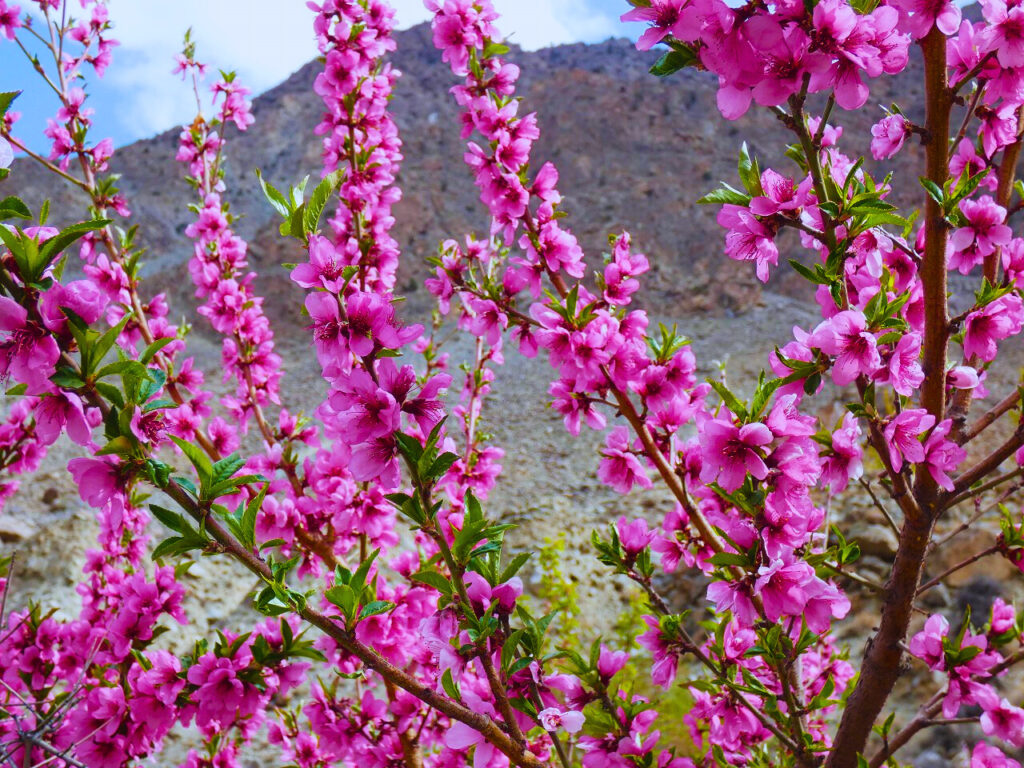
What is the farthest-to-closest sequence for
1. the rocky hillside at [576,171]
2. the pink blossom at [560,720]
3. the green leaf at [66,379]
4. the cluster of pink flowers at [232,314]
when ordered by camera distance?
the rocky hillside at [576,171], the cluster of pink flowers at [232,314], the pink blossom at [560,720], the green leaf at [66,379]

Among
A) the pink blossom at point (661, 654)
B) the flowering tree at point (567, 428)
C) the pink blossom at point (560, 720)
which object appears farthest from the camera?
the pink blossom at point (661, 654)

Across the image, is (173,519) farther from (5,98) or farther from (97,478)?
(5,98)

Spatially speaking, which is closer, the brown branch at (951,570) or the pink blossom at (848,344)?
the pink blossom at (848,344)

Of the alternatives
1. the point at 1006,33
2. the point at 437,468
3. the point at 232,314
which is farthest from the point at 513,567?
the point at 232,314

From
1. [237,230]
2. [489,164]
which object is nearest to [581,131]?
[237,230]

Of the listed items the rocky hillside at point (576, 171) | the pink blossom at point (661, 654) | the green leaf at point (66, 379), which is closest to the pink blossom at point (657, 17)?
the green leaf at point (66, 379)

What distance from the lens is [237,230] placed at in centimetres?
1523

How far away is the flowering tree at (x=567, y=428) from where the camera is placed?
0.87 m

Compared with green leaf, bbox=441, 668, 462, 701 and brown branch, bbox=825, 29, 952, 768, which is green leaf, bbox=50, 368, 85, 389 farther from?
brown branch, bbox=825, 29, 952, 768

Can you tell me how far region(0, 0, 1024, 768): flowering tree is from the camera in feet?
2.86

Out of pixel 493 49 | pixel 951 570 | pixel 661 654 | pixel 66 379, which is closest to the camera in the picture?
pixel 66 379

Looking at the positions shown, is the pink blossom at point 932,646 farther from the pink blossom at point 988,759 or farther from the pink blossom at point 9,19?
the pink blossom at point 9,19

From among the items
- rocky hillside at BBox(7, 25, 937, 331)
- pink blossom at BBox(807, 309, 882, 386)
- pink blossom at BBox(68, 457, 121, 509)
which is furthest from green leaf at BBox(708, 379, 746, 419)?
rocky hillside at BBox(7, 25, 937, 331)

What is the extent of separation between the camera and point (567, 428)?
165 cm
